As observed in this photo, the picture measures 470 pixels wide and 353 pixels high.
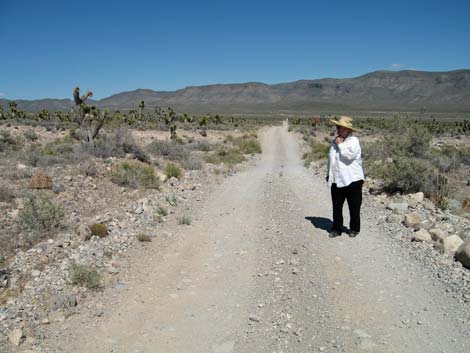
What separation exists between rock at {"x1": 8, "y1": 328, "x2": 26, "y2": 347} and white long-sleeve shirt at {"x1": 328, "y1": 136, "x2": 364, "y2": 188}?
16.4ft

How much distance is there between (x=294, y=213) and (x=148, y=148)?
34.4ft

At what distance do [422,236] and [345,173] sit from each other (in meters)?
1.58

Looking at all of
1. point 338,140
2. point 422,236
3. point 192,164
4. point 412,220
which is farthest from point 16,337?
point 192,164

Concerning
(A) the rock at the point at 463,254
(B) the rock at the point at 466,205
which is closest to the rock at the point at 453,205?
(B) the rock at the point at 466,205

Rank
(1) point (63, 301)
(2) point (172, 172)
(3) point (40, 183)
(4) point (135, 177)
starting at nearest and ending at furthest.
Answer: (1) point (63, 301), (3) point (40, 183), (4) point (135, 177), (2) point (172, 172)

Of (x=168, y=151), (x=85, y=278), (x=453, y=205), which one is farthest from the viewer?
(x=168, y=151)

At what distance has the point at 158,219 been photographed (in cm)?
787

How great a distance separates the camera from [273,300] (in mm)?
4582

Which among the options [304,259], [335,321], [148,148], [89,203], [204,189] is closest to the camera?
[335,321]

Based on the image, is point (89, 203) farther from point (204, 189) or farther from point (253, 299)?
point (253, 299)

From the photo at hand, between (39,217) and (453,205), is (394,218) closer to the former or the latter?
(453,205)

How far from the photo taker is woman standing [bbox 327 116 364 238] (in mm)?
6484

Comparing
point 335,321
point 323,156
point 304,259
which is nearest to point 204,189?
point 304,259

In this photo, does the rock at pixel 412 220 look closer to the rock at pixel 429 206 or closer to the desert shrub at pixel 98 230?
the rock at pixel 429 206
